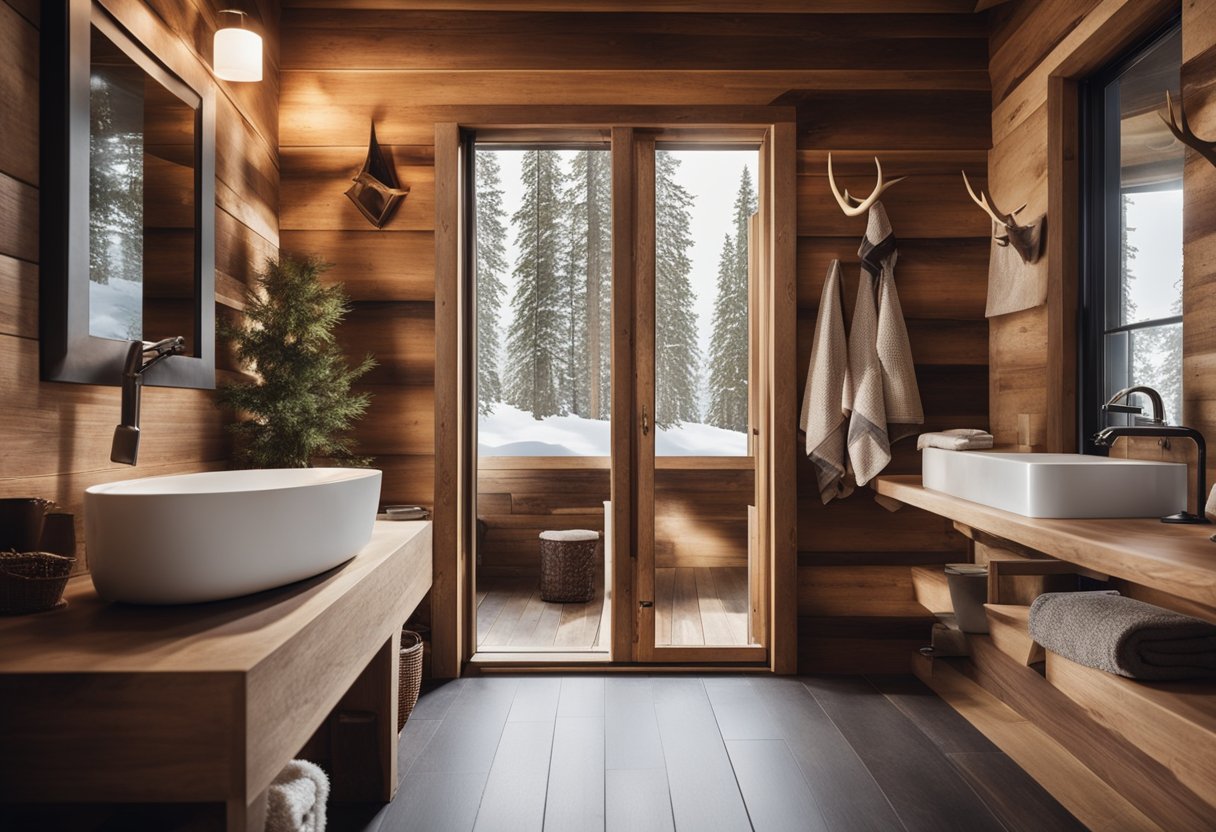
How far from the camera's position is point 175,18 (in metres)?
2.09

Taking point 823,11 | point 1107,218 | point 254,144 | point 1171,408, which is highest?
point 823,11

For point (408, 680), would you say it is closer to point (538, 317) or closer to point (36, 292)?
point (538, 317)

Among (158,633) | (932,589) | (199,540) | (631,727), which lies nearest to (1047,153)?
(932,589)

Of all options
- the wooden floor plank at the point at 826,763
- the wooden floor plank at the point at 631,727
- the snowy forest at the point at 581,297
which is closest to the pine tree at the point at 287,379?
the snowy forest at the point at 581,297

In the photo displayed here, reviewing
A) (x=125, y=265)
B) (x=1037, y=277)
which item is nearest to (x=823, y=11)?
(x=1037, y=277)

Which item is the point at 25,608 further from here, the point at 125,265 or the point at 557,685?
the point at 557,685

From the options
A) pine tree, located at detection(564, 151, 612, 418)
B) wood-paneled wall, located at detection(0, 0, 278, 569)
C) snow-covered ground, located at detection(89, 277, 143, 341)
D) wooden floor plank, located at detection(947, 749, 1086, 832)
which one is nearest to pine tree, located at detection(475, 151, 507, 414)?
pine tree, located at detection(564, 151, 612, 418)

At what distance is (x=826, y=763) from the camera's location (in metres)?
2.18

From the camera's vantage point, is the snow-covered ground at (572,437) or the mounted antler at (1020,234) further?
the snow-covered ground at (572,437)

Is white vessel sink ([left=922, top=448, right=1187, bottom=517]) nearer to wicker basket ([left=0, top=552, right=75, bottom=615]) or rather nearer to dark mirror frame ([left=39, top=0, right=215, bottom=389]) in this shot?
wicker basket ([left=0, top=552, right=75, bottom=615])

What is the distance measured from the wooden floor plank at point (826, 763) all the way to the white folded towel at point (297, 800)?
1.21m

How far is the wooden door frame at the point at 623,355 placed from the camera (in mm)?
2879

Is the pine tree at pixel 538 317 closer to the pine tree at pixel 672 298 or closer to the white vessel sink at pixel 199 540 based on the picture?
the pine tree at pixel 672 298

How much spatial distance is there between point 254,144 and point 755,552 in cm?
240
